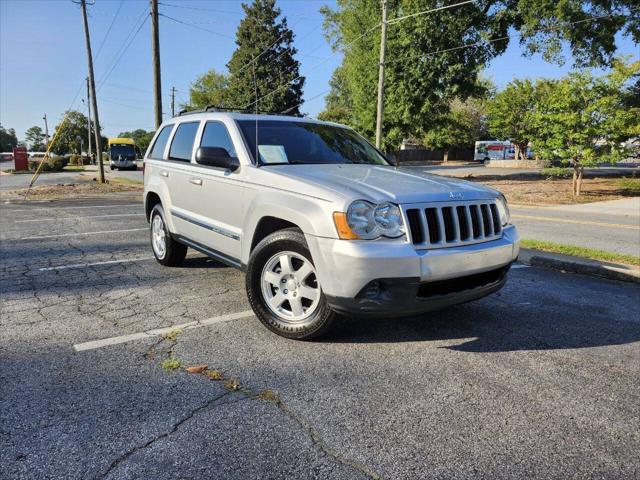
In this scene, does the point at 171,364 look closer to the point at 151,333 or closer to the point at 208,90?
the point at 151,333

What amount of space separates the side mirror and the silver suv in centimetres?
1

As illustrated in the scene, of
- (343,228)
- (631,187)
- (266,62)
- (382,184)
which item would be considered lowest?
(631,187)

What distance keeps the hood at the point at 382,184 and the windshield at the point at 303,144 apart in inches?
10.8

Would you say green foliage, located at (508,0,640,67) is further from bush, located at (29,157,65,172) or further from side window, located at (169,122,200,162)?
bush, located at (29,157,65,172)

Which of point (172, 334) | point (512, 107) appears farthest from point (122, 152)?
point (172, 334)

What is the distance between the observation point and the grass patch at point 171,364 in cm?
326

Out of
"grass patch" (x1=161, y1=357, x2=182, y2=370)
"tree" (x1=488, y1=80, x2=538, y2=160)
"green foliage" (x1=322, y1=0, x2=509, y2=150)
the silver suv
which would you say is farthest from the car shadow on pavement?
"tree" (x1=488, y1=80, x2=538, y2=160)

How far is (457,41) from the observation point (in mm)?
23438

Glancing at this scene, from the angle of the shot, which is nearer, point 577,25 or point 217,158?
point 217,158

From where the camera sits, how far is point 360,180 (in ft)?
12.2

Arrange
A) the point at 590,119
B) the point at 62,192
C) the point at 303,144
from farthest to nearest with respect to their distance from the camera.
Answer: the point at 62,192 → the point at 590,119 → the point at 303,144

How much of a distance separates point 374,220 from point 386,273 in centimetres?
37

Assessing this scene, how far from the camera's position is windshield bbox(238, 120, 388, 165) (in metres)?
4.46

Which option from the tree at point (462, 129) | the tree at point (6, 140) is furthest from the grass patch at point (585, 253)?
the tree at point (6, 140)
